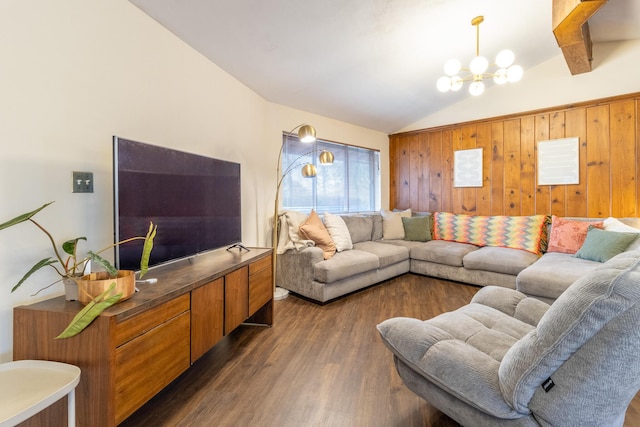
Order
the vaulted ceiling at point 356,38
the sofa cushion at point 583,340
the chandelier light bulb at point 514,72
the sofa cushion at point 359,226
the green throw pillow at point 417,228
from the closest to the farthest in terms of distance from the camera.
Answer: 1. the sofa cushion at point 583,340
2. the vaulted ceiling at point 356,38
3. the chandelier light bulb at point 514,72
4. the sofa cushion at point 359,226
5. the green throw pillow at point 417,228

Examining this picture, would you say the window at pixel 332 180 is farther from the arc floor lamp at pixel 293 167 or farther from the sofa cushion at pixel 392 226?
the sofa cushion at pixel 392 226

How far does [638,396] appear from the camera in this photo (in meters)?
1.65

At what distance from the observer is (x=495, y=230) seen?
4.05 m

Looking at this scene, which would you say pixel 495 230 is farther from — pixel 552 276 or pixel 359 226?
pixel 359 226

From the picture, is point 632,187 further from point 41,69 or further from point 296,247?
point 41,69

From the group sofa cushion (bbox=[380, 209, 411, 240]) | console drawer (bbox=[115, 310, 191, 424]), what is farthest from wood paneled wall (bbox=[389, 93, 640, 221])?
console drawer (bbox=[115, 310, 191, 424])

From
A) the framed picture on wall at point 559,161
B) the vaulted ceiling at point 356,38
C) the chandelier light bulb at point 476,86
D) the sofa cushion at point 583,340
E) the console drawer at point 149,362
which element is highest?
the vaulted ceiling at point 356,38

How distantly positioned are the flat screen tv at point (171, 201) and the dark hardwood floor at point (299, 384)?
761 mm

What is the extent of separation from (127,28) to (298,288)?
2605 millimetres

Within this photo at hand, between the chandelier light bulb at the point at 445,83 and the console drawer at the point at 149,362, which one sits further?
the chandelier light bulb at the point at 445,83

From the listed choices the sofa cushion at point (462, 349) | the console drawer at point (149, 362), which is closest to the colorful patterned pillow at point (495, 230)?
the sofa cushion at point (462, 349)

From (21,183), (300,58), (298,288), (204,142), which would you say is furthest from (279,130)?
(21,183)

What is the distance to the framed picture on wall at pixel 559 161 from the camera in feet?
12.4

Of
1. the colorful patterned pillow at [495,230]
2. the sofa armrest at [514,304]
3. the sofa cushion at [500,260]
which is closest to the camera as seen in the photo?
the sofa armrest at [514,304]
